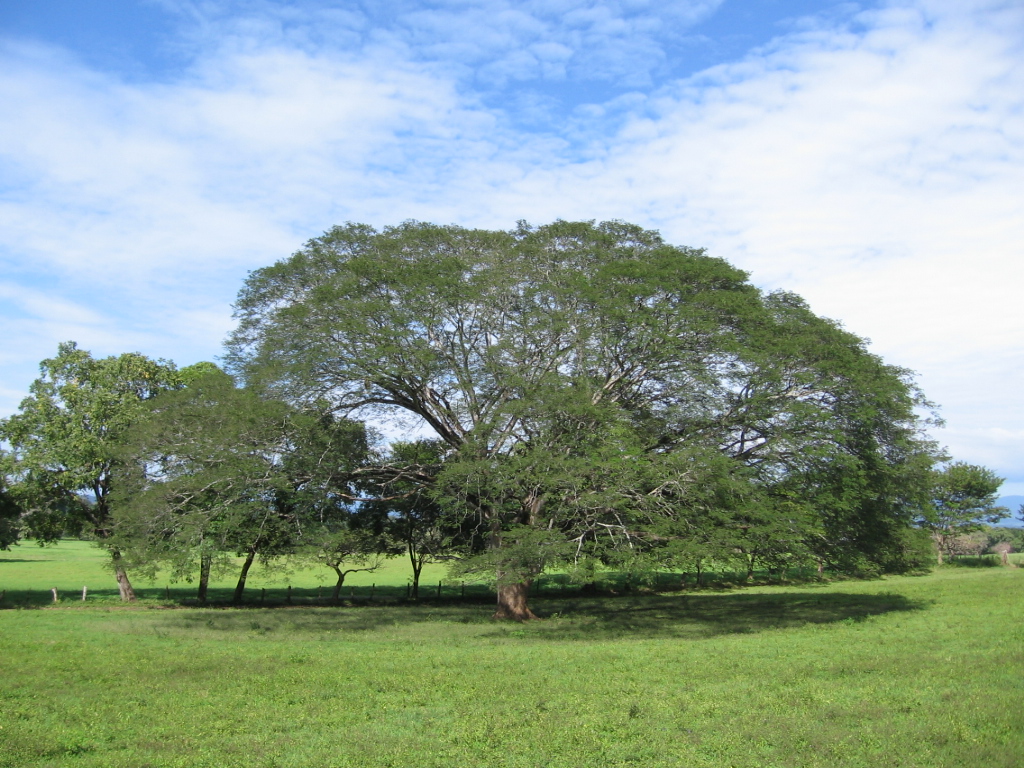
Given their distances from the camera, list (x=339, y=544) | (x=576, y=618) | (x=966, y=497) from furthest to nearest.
→ (x=966, y=497), (x=339, y=544), (x=576, y=618)

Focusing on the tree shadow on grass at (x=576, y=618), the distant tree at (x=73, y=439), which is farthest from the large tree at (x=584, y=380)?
the distant tree at (x=73, y=439)

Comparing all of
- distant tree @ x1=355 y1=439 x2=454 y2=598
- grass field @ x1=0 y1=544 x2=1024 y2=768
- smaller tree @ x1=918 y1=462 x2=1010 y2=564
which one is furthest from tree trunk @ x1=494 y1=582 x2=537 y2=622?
smaller tree @ x1=918 y1=462 x2=1010 y2=564

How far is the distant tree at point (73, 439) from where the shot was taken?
29.8 meters

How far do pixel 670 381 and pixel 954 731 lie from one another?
51.8ft

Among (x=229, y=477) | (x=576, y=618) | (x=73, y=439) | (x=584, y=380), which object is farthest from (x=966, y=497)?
(x=73, y=439)

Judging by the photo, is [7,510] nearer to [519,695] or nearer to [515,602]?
[515,602]

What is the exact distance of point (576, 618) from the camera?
25578 mm

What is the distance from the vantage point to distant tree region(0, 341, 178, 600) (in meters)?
29.8

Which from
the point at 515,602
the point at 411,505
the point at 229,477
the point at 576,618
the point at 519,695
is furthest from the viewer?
the point at 411,505

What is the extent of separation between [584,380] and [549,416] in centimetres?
162

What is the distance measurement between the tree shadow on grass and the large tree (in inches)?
98.8

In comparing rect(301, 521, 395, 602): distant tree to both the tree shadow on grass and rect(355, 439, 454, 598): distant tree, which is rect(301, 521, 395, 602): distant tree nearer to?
rect(355, 439, 454, 598): distant tree

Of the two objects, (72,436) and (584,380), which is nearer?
(584,380)

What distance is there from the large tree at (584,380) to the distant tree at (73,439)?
10.2 metres
